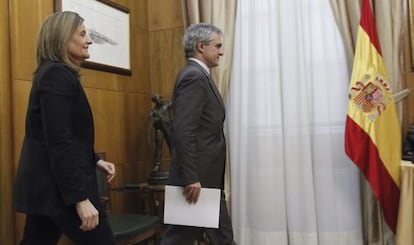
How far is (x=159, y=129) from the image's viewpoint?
9.37 feet

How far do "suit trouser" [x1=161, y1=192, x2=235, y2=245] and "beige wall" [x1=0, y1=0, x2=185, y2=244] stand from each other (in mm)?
876

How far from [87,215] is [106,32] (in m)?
1.91

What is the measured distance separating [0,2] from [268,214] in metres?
2.16

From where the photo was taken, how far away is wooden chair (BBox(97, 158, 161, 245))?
7.00 ft

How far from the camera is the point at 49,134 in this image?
1286 millimetres

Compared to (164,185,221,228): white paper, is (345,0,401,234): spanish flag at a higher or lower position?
higher

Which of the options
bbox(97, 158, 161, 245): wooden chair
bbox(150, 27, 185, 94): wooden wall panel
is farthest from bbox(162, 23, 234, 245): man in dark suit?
bbox(150, 27, 185, 94): wooden wall panel

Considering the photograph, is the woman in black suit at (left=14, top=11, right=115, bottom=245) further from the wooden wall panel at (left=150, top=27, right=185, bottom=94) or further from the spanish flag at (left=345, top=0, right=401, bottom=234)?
the wooden wall panel at (left=150, top=27, right=185, bottom=94)

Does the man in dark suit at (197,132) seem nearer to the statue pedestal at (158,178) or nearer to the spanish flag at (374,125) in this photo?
the statue pedestal at (158,178)

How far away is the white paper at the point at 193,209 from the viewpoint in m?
1.81

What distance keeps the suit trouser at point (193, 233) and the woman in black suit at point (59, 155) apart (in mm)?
524

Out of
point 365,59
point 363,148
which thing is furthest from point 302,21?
point 363,148

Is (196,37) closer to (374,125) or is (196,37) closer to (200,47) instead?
(200,47)

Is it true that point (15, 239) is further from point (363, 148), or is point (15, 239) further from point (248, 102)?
point (363, 148)
